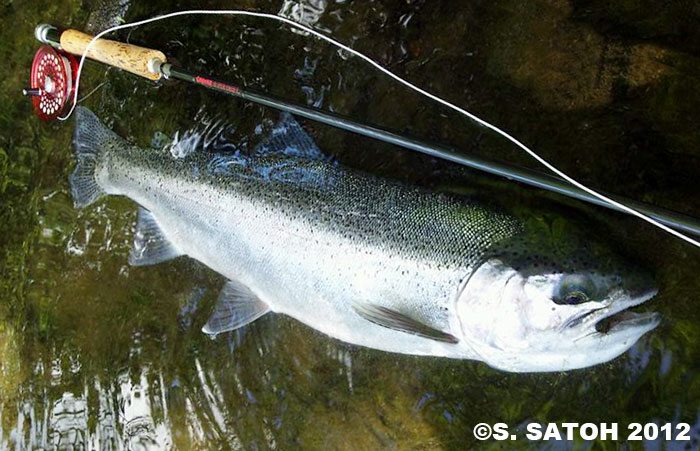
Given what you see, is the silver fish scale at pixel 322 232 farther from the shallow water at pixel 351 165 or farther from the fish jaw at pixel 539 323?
the shallow water at pixel 351 165

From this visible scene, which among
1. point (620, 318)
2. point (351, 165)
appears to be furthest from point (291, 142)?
point (620, 318)

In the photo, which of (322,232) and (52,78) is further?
(52,78)

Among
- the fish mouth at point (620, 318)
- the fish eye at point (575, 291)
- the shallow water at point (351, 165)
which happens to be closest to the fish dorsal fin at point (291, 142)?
the shallow water at point (351, 165)

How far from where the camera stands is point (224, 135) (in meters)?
3.18

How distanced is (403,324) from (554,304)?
57 centimetres

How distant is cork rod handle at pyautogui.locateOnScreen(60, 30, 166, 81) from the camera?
2846mm

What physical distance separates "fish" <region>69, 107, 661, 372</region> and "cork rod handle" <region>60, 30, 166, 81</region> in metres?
0.35

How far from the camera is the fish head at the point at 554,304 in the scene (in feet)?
7.35

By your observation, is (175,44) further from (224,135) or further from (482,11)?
(482,11)

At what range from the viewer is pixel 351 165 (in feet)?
9.85

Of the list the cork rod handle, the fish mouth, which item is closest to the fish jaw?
the fish mouth

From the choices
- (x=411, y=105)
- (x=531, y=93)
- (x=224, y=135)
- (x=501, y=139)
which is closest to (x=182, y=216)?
(x=224, y=135)

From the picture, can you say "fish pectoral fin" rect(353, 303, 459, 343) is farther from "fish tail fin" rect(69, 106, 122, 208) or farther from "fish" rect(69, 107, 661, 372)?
"fish tail fin" rect(69, 106, 122, 208)

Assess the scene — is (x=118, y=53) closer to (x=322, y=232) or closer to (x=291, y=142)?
(x=291, y=142)
